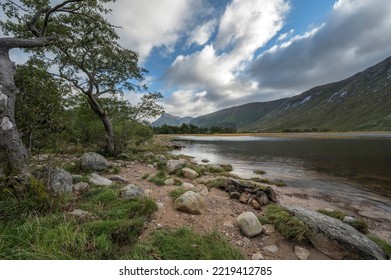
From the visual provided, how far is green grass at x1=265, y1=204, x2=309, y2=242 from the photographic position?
203 inches

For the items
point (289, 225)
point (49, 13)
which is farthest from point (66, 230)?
point (49, 13)

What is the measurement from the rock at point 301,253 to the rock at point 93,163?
1026 cm

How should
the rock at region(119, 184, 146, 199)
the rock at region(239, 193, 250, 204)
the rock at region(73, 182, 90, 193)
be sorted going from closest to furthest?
the rock at region(119, 184, 146, 199) → the rock at region(73, 182, 90, 193) → the rock at region(239, 193, 250, 204)

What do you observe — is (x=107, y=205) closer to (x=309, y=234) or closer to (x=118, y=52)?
(x=309, y=234)

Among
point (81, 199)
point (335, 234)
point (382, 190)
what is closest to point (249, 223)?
point (335, 234)

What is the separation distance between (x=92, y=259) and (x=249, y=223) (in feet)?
12.8

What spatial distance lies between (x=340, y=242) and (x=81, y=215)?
657 cm

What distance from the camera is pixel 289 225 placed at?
5500mm

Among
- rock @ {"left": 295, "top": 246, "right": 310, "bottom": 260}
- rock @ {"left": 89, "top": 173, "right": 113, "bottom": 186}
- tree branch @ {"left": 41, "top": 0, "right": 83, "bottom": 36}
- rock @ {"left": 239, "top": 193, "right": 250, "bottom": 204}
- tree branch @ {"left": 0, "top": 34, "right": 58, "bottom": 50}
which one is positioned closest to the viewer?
rock @ {"left": 295, "top": 246, "right": 310, "bottom": 260}

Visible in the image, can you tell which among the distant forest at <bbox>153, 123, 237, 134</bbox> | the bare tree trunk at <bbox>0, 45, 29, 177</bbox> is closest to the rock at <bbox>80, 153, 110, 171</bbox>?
the bare tree trunk at <bbox>0, 45, 29, 177</bbox>

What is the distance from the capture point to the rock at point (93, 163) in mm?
10891

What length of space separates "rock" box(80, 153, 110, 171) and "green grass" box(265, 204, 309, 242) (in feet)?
30.7

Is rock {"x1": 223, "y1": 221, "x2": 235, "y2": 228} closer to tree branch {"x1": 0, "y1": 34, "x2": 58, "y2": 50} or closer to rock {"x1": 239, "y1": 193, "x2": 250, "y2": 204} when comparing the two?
rock {"x1": 239, "y1": 193, "x2": 250, "y2": 204}
